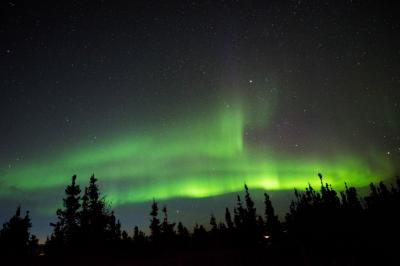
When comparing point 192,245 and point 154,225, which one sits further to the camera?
point 154,225

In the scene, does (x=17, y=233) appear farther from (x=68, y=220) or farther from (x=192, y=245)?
(x=192, y=245)

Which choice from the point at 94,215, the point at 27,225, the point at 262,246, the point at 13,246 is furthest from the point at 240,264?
the point at 27,225

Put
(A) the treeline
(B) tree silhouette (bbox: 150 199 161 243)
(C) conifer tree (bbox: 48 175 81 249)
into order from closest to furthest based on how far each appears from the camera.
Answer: (A) the treeline < (C) conifer tree (bbox: 48 175 81 249) < (B) tree silhouette (bbox: 150 199 161 243)

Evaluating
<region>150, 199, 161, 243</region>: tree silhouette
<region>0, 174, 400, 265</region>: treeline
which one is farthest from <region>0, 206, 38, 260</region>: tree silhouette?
<region>150, 199, 161, 243</region>: tree silhouette

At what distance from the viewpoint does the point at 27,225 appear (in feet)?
151

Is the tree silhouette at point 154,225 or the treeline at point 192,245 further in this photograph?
the tree silhouette at point 154,225

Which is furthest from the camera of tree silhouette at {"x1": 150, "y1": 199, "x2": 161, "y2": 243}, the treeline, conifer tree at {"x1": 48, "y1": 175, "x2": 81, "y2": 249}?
tree silhouette at {"x1": 150, "y1": 199, "x2": 161, "y2": 243}

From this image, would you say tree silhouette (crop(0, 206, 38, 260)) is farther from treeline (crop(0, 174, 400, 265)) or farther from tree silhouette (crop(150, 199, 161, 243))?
tree silhouette (crop(150, 199, 161, 243))

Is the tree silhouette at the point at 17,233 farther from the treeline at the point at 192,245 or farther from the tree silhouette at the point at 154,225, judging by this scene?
the tree silhouette at the point at 154,225

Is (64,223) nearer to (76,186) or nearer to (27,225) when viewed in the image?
(76,186)

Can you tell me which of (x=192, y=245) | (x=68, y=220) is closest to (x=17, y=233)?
(x=68, y=220)

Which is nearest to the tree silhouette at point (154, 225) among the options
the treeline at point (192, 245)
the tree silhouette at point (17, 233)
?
the treeline at point (192, 245)

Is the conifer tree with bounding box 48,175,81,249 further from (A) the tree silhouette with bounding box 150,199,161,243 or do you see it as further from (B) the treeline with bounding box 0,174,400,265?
(A) the tree silhouette with bounding box 150,199,161,243

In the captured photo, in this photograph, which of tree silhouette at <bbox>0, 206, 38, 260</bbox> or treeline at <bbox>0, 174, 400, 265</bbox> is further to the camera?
tree silhouette at <bbox>0, 206, 38, 260</bbox>
